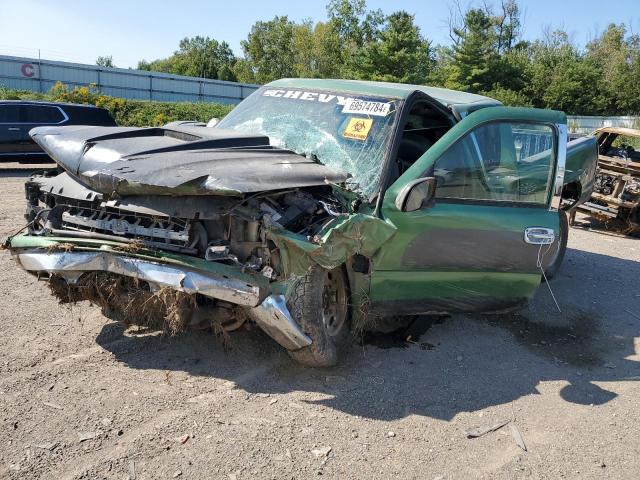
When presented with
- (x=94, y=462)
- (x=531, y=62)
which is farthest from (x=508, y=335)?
(x=531, y=62)

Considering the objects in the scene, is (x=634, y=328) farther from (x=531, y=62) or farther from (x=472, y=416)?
(x=531, y=62)

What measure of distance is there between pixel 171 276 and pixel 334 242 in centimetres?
95

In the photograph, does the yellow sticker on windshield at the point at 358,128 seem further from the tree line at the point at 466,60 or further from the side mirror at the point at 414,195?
the tree line at the point at 466,60

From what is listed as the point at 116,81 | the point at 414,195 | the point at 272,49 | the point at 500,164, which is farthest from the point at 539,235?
the point at 272,49

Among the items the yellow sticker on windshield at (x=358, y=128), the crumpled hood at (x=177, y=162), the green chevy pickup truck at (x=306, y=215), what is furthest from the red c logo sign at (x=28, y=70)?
the yellow sticker on windshield at (x=358, y=128)

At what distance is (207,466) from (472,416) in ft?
5.39

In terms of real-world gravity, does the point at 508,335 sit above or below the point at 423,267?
below

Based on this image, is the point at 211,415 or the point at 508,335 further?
the point at 508,335

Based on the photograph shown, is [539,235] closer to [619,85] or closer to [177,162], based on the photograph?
[177,162]

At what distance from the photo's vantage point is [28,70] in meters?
30.1

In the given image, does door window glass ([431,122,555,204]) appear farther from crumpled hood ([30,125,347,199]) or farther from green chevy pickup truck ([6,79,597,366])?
crumpled hood ([30,125,347,199])

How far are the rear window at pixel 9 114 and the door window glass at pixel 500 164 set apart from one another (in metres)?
13.3

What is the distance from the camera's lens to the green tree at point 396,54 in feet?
137

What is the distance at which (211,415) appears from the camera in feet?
10.9
